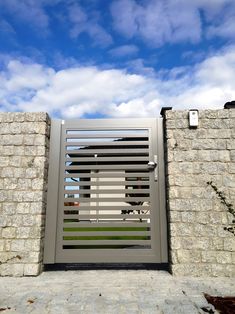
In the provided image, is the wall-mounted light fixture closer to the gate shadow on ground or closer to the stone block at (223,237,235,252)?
the stone block at (223,237,235,252)

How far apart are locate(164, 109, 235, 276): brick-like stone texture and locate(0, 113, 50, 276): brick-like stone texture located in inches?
77.4

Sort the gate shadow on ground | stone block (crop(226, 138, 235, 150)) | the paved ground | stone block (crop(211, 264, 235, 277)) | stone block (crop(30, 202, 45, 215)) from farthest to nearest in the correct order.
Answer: the gate shadow on ground
stone block (crop(226, 138, 235, 150))
stone block (crop(30, 202, 45, 215))
stone block (crop(211, 264, 235, 277))
the paved ground

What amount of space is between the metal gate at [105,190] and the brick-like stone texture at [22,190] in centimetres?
23

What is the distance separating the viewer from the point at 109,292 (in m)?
2.81

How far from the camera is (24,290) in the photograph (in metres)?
2.93

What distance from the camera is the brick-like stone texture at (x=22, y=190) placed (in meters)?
3.64

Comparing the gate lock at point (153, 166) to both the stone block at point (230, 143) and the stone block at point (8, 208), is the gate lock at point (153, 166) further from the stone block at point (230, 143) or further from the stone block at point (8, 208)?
the stone block at point (8, 208)

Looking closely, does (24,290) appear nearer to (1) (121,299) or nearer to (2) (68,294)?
(2) (68,294)

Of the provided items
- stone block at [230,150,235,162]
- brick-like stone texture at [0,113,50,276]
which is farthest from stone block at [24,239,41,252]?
stone block at [230,150,235,162]

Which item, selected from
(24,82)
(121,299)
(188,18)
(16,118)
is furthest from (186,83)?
(121,299)

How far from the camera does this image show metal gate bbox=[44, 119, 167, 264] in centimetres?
382

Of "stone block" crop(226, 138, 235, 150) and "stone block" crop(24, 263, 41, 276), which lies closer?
"stone block" crop(24, 263, 41, 276)

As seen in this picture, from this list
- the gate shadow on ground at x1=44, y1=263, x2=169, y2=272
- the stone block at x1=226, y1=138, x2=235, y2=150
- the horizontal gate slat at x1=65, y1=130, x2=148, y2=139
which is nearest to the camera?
the stone block at x1=226, y1=138, x2=235, y2=150

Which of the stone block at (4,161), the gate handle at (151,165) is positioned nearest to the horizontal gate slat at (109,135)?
the gate handle at (151,165)
